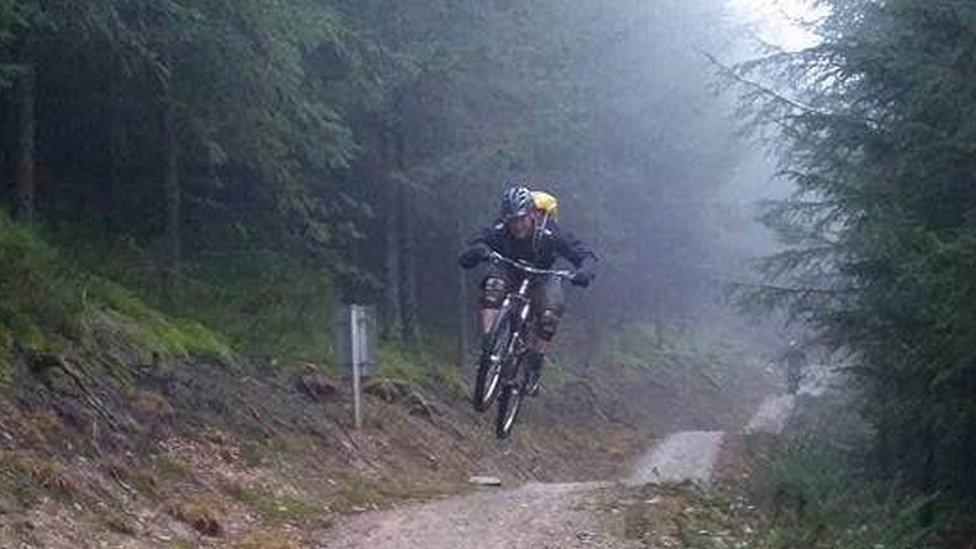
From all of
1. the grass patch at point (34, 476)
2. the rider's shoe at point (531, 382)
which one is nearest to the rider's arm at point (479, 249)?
the rider's shoe at point (531, 382)

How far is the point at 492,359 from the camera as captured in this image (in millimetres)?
A: 14172

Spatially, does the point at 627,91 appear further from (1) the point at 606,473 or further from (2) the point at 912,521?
(2) the point at 912,521

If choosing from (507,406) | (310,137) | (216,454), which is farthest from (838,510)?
(310,137)

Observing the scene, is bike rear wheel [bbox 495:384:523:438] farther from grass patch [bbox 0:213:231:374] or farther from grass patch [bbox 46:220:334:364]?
grass patch [bbox 46:220:334:364]

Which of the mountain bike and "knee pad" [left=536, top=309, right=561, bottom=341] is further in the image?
"knee pad" [left=536, top=309, right=561, bottom=341]

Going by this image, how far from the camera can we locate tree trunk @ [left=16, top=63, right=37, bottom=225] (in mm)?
15594

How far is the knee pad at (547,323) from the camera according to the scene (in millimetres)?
14430

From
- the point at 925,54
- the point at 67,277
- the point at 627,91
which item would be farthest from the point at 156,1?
the point at 627,91

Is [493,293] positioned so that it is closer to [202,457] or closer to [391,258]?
[202,457]

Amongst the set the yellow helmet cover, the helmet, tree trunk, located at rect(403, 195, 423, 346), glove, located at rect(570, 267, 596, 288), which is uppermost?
tree trunk, located at rect(403, 195, 423, 346)

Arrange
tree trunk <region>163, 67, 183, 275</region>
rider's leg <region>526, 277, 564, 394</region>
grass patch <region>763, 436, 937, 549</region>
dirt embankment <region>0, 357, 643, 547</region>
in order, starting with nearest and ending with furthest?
dirt embankment <region>0, 357, 643, 547</region> → grass patch <region>763, 436, 937, 549</region> → rider's leg <region>526, 277, 564, 394</region> → tree trunk <region>163, 67, 183, 275</region>

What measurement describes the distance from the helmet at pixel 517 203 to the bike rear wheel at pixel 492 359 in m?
1.01

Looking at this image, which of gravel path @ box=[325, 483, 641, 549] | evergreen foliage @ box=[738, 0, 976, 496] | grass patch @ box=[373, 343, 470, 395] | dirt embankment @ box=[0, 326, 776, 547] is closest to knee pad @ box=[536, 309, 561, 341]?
gravel path @ box=[325, 483, 641, 549]

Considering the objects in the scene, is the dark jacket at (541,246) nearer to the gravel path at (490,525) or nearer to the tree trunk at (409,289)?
the gravel path at (490,525)
